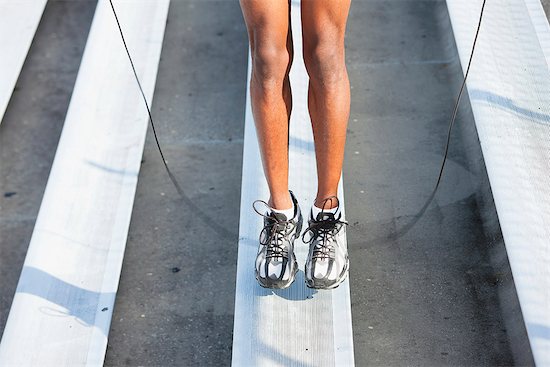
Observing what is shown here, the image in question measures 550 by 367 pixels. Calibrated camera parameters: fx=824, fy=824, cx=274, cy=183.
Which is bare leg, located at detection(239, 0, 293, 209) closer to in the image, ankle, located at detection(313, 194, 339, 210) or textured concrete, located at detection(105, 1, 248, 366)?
ankle, located at detection(313, 194, 339, 210)

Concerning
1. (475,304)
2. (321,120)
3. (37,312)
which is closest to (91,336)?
(37,312)

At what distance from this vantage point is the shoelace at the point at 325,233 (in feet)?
7.39

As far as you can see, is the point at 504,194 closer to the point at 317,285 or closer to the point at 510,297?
the point at 510,297

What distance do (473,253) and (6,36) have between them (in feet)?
6.30

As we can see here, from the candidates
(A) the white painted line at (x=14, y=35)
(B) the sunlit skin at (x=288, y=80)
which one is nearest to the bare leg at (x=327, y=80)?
(B) the sunlit skin at (x=288, y=80)

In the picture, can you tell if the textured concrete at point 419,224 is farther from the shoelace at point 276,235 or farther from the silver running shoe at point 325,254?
the shoelace at point 276,235

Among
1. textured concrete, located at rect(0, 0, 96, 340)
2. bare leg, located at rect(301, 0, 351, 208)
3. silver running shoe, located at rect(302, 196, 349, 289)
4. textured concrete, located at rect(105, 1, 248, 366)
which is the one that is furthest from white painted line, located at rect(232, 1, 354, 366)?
textured concrete, located at rect(0, 0, 96, 340)

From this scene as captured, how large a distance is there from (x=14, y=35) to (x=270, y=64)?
1.58 metres

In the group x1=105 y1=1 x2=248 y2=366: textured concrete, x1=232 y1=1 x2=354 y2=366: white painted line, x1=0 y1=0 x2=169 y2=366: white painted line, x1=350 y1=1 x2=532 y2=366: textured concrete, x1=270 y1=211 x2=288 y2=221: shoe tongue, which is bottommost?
x1=105 y1=1 x2=248 y2=366: textured concrete

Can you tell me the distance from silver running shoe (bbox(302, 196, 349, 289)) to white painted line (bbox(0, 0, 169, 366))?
61 centimetres

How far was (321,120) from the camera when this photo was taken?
209 centimetres

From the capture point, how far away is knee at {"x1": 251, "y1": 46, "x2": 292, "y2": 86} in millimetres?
1947

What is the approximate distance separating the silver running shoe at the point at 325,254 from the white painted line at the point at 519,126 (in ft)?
1.48

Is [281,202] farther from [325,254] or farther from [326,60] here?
[326,60]
